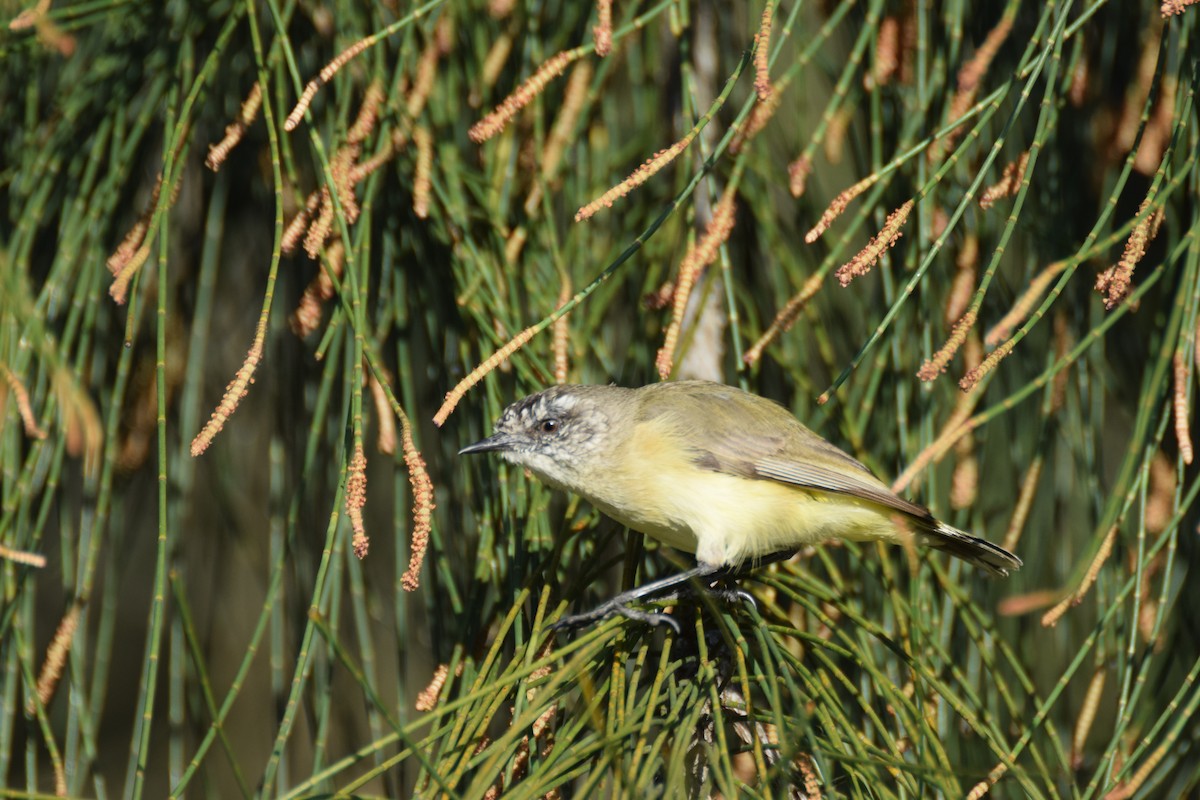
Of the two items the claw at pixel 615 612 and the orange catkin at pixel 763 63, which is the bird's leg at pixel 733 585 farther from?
the orange catkin at pixel 763 63

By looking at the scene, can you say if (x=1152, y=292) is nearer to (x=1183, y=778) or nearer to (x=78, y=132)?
(x=1183, y=778)

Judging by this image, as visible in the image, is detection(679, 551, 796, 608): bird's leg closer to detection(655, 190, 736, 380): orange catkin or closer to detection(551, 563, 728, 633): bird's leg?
detection(551, 563, 728, 633): bird's leg

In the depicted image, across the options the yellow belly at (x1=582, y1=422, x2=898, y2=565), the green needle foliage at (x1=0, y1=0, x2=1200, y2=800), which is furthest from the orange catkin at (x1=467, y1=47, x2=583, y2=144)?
the yellow belly at (x1=582, y1=422, x2=898, y2=565)

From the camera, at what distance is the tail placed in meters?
2.15

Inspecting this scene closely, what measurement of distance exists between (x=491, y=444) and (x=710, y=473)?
1.95ft

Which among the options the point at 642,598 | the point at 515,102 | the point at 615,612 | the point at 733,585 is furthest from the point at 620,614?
the point at 515,102

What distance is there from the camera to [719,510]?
241cm

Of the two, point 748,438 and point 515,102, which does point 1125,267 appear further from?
point 748,438

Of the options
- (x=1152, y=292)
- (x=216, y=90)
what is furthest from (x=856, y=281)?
(x=216, y=90)

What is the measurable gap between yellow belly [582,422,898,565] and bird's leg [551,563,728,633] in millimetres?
45

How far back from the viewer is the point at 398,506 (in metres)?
2.10

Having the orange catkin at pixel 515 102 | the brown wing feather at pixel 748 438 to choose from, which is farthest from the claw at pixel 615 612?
the orange catkin at pixel 515 102

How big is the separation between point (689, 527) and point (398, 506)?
1.95 feet

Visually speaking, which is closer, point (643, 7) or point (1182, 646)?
point (1182, 646)
